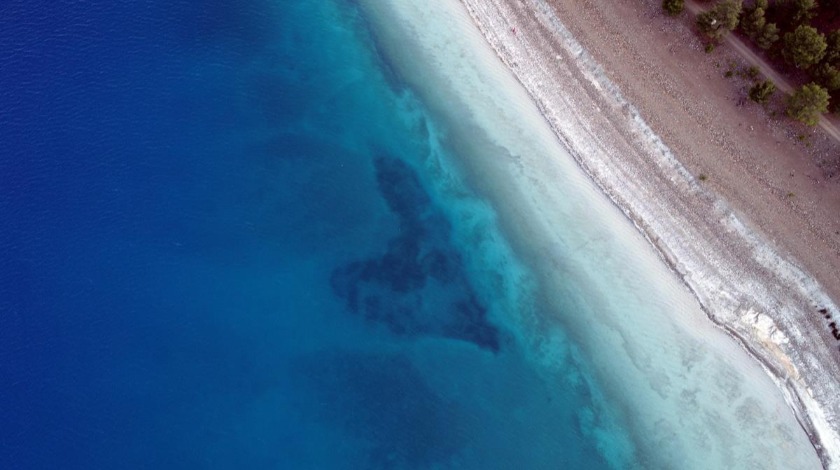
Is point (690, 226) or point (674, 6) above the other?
point (674, 6)

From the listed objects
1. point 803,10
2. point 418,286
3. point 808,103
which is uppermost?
point 803,10

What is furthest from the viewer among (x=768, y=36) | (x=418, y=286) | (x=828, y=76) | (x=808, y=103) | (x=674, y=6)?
(x=674, y=6)

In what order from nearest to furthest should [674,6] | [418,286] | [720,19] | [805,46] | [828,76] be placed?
[805,46] → [828,76] → [720,19] → [418,286] → [674,6]

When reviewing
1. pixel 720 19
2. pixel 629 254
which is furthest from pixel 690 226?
pixel 720 19

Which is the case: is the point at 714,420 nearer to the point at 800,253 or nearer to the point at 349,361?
the point at 800,253

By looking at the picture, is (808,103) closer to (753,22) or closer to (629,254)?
(753,22)

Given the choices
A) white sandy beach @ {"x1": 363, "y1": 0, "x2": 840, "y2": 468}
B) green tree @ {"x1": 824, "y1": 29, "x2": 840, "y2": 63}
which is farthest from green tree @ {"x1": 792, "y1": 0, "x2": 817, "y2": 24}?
white sandy beach @ {"x1": 363, "y1": 0, "x2": 840, "y2": 468}

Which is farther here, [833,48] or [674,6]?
[674,6]

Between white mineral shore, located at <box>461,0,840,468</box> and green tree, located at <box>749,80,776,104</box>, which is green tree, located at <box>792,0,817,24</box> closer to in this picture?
green tree, located at <box>749,80,776,104</box>

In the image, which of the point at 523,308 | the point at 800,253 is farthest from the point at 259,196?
the point at 800,253
